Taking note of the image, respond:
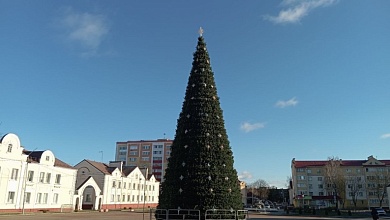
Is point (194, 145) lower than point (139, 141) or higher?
lower

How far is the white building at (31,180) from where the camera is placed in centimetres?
3788

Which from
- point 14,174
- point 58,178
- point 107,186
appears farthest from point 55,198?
point 107,186

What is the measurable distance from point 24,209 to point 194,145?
117 ft

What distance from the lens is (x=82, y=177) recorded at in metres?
59.7

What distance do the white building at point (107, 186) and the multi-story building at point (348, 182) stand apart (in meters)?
39.3

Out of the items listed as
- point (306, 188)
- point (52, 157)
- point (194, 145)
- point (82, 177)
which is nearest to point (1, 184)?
point (52, 157)

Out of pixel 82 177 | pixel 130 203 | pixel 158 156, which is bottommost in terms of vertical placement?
pixel 130 203

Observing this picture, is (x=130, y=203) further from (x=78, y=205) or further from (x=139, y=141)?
(x=139, y=141)

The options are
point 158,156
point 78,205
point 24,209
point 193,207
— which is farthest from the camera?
point 158,156

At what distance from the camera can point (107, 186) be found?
59.9 m

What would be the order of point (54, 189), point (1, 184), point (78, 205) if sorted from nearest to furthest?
point (1, 184) → point (54, 189) → point (78, 205)

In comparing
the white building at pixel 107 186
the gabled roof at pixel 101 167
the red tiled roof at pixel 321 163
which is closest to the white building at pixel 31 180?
the white building at pixel 107 186

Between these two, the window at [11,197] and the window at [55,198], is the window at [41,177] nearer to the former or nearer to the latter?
the window at [55,198]

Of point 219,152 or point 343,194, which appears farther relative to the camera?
point 343,194
